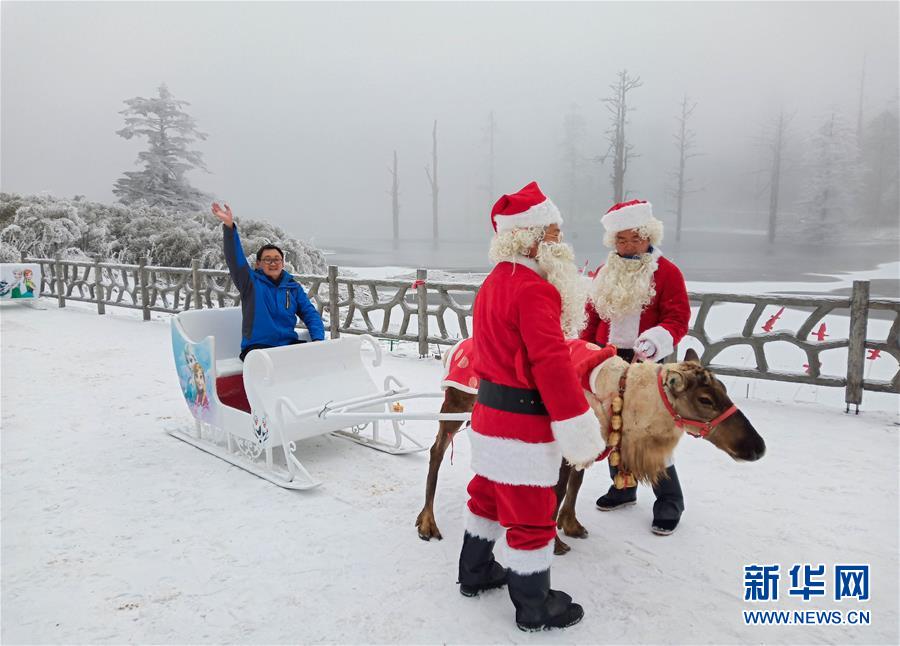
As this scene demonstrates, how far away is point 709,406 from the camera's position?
249cm

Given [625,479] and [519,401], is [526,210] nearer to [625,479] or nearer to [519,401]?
[519,401]

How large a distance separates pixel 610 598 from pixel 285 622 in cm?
140

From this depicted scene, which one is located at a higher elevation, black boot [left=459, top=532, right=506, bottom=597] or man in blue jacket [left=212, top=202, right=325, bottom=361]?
man in blue jacket [left=212, top=202, right=325, bottom=361]

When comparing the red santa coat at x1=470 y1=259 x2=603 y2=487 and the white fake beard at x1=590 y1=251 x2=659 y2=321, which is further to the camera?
the white fake beard at x1=590 y1=251 x2=659 y2=321

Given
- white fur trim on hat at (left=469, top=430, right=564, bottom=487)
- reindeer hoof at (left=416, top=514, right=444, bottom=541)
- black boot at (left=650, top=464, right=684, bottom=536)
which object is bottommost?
reindeer hoof at (left=416, top=514, right=444, bottom=541)

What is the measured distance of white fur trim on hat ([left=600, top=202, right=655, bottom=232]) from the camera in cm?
309

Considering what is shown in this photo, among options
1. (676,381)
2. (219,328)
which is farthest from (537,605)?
(219,328)

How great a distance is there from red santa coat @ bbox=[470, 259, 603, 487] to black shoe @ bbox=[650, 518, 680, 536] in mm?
1211

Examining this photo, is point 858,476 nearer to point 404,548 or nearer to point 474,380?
point 474,380

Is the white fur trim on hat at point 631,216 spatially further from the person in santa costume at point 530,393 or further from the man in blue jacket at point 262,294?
the man in blue jacket at point 262,294

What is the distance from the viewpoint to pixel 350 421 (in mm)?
4160

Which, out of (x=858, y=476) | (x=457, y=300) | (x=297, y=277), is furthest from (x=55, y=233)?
(x=858, y=476)

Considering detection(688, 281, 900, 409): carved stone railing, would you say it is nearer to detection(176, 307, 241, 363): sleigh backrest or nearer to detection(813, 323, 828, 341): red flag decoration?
detection(813, 323, 828, 341): red flag decoration

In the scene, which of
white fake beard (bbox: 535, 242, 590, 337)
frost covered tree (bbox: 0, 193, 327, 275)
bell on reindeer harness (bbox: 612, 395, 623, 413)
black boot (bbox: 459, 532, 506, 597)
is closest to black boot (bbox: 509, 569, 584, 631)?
black boot (bbox: 459, 532, 506, 597)
